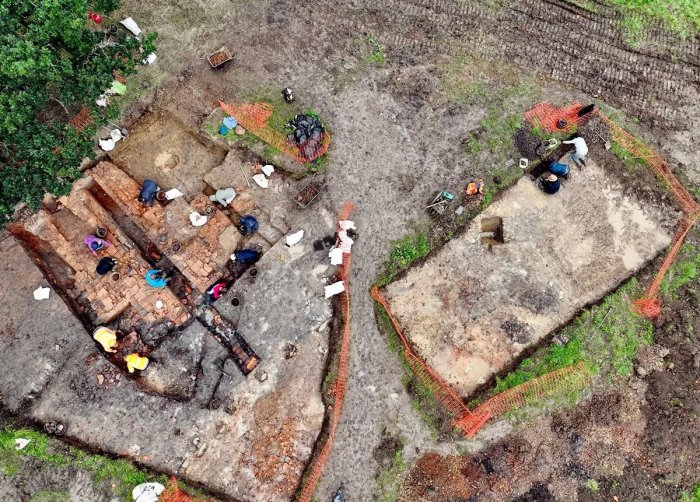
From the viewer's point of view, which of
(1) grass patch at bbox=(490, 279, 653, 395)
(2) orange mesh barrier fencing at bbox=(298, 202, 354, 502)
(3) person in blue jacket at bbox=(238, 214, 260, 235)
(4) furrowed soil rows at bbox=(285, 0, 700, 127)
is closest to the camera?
(2) orange mesh barrier fencing at bbox=(298, 202, 354, 502)

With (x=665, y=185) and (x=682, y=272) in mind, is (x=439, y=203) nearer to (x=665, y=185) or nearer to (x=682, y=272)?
(x=665, y=185)

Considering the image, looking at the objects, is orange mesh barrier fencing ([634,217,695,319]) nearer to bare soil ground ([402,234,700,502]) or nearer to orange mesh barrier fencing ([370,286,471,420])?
bare soil ground ([402,234,700,502])

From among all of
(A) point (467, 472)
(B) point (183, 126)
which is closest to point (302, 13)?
(B) point (183, 126)

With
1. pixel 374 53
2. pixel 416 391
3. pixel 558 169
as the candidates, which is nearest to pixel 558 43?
pixel 558 169

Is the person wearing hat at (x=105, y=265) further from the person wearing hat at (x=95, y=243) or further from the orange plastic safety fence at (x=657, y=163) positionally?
the orange plastic safety fence at (x=657, y=163)

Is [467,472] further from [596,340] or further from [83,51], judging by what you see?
[83,51]

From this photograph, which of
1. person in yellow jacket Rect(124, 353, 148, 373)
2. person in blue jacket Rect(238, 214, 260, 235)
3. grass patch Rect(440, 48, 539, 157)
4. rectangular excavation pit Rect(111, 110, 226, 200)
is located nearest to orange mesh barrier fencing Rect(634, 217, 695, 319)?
grass patch Rect(440, 48, 539, 157)

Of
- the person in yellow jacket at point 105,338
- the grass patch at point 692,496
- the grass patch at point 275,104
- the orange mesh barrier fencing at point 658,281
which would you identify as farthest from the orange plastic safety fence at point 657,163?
the person in yellow jacket at point 105,338
